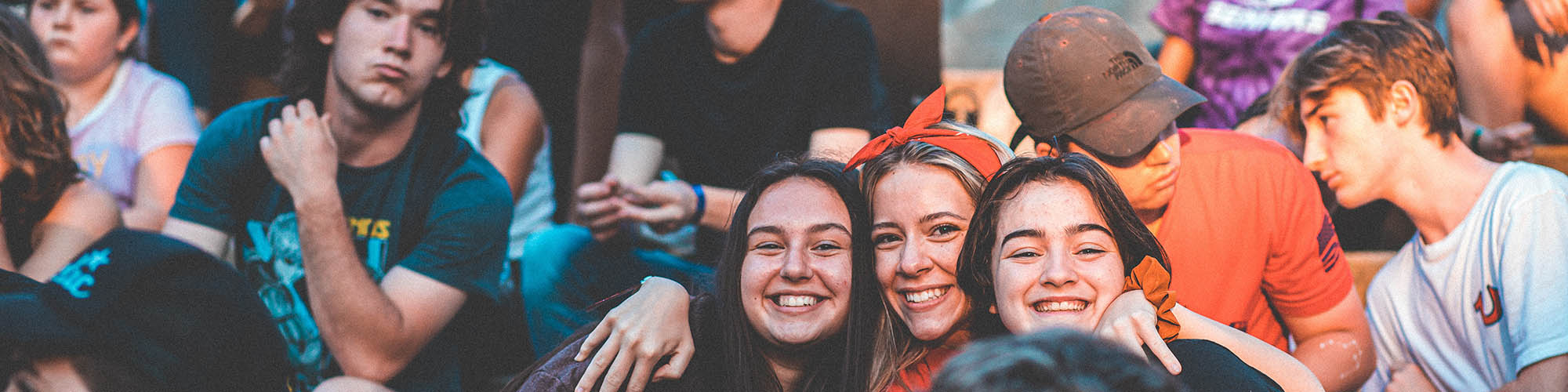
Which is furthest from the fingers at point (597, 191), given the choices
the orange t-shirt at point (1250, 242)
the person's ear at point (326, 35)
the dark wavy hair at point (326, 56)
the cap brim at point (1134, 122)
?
the orange t-shirt at point (1250, 242)

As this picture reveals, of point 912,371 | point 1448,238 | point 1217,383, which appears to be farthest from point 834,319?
point 1448,238

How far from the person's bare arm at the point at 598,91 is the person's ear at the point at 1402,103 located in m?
2.39

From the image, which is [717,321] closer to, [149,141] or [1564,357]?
[1564,357]

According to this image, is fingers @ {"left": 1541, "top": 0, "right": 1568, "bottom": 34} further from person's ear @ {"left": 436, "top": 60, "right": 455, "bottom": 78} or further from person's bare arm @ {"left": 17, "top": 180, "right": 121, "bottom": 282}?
person's bare arm @ {"left": 17, "top": 180, "right": 121, "bottom": 282}

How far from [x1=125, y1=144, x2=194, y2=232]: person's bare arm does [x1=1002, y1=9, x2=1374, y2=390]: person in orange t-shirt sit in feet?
8.17

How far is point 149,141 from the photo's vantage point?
11.9 feet

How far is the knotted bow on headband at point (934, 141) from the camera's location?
229 centimetres

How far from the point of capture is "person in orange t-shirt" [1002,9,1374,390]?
2.47m

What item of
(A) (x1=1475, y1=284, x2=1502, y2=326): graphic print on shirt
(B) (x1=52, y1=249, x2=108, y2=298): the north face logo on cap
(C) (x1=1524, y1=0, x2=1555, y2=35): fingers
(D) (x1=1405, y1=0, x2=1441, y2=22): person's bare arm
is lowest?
(A) (x1=1475, y1=284, x2=1502, y2=326): graphic print on shirt

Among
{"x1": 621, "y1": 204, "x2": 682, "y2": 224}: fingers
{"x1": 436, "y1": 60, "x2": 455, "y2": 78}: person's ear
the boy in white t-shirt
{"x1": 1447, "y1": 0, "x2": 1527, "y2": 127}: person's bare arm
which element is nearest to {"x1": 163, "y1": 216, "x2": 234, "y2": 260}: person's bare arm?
{"x1": 436, "y1": 60, "x2": 455, "y2": 78}: person's ear

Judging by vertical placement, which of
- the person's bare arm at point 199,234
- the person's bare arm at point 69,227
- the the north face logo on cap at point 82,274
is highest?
the the north face logo on cap at point 82,274

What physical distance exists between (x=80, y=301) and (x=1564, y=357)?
280 centimetres

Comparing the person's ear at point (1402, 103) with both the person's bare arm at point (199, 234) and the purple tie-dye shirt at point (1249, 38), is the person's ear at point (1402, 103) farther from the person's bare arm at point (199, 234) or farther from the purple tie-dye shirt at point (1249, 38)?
the person's bare arm at point (199, 234)

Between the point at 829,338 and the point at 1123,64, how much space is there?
89 cm
